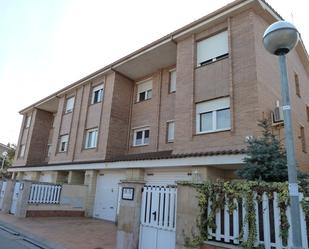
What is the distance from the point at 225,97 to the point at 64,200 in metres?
11.3

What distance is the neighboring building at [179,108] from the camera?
10547mm

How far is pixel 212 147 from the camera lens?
10.8m

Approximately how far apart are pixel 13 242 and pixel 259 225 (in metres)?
7.90

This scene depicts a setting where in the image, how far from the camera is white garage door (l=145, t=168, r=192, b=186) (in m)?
12.1

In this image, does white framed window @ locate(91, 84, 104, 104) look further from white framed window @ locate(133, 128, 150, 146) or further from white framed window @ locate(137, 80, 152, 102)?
white framed window @ locate(133, 128, 150, 146)

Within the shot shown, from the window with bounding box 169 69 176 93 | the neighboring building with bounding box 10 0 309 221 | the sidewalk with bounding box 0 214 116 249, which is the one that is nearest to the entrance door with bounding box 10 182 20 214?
the sidewalk with bounding box 0 214 116 249

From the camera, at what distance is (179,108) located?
12672 millimetres

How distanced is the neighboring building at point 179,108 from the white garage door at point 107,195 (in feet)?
0.20

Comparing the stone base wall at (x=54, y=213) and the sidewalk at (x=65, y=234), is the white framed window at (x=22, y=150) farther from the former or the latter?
the sidewalk at (x=65, y=234)

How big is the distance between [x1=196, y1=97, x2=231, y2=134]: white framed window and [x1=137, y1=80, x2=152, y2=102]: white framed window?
6.16 m

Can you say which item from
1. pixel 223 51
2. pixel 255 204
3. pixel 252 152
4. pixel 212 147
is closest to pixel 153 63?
pixel 223 51

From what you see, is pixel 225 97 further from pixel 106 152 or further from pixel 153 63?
pixel 106 152

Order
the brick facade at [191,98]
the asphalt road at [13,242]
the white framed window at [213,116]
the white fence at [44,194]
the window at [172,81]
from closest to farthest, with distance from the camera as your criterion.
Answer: the asphalt road at [13,242] → the brick facade at [191,98] → the white framed window at [213,116] → the white fence at [44,194] → the window at [172,81]

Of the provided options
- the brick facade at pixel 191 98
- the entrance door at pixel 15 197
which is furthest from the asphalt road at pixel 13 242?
the brick facade at pixel 191 98
